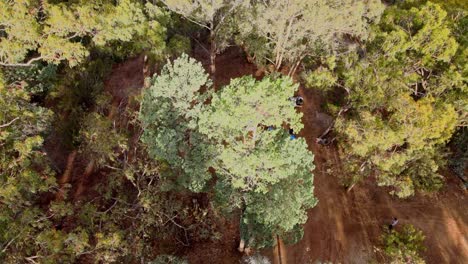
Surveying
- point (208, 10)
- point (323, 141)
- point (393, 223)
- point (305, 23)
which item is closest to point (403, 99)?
point (305, 23)

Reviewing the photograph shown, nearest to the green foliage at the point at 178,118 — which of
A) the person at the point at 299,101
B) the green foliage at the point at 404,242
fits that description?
the green foliage at the point at 404,242

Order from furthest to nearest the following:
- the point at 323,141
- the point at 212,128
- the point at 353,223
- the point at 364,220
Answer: the point at 323,141, the point at 364,220, the point at 353,223, the point at 212,128

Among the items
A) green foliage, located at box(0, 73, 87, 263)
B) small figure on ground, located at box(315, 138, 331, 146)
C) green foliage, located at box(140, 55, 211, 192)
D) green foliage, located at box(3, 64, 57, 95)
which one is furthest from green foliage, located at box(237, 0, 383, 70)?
green foliage, located at box(0, 73, 87, 263)

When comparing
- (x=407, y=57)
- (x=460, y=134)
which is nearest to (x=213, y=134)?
(x=407, y=57)

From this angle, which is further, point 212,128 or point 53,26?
point 53,26

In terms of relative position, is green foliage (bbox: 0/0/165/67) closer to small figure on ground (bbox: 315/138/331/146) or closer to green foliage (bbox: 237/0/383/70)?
green foliage (bbox: 237/0/383/70)

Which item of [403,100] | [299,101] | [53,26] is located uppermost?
[299,101]

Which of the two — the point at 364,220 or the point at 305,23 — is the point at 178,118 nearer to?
the point at 305,23
